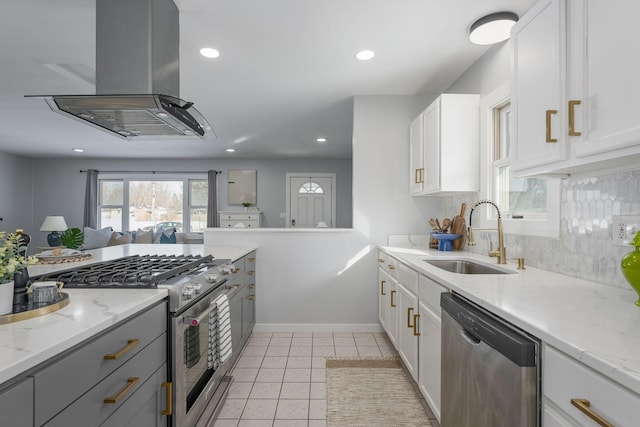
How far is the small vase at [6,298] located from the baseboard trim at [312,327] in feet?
8.75

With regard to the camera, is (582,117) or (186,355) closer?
(582,117)

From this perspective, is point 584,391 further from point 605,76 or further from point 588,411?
point 605,76

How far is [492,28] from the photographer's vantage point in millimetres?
2092

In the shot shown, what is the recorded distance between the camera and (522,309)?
1.11 meters

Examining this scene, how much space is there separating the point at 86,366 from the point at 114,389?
0.59 feet

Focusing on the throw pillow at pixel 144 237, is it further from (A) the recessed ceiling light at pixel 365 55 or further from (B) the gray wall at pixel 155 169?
(A) the recessed ceiling light at pixel 365 55

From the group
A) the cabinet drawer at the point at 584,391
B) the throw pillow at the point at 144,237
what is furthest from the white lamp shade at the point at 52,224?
the cabinet drawer at the point at 584,391

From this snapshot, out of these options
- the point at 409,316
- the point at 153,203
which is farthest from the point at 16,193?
the point at 409,316

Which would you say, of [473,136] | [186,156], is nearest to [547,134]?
[473,136]

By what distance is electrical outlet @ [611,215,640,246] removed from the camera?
4.33 ft

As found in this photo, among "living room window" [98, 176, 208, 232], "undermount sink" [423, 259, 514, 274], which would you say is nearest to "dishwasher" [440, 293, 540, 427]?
"undermount sink" [423, 259, 514, 274]

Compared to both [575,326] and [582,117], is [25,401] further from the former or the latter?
[582,117]

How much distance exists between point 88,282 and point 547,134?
79.6 inches

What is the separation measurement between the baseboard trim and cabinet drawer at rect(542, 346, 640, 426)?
265 cm
